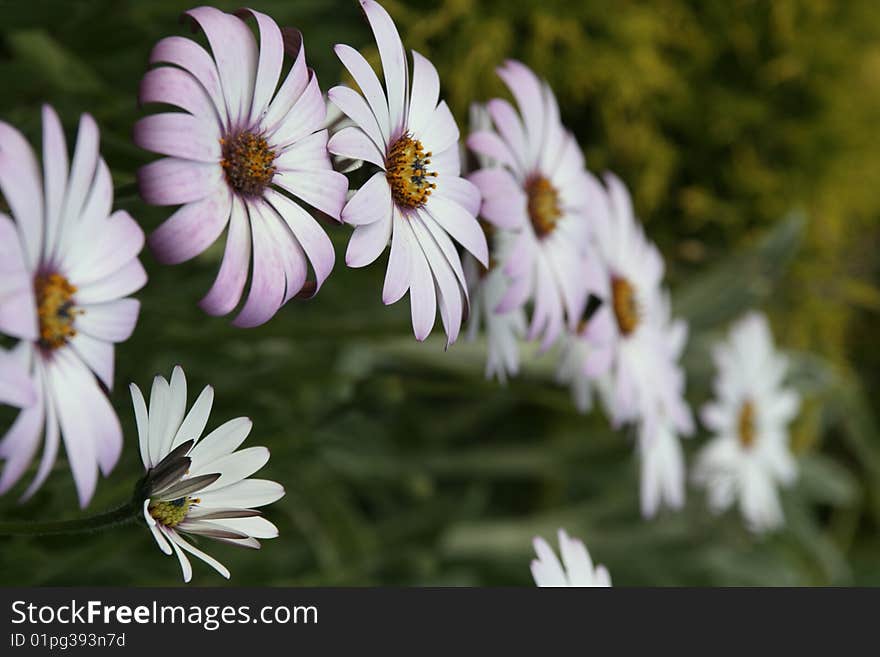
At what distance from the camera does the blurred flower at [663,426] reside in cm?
50

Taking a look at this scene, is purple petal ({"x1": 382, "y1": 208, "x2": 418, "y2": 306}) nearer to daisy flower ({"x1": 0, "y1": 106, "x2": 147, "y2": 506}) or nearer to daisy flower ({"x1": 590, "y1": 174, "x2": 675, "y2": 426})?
daisy flower ({"x1": 0, "y1": 106, "x2": 147, "y2": 506})

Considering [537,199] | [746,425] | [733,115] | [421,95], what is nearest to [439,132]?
[421,95]

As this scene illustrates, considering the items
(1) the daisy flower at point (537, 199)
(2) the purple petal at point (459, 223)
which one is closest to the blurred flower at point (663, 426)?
(1) the daisy flower at point (537, 199)

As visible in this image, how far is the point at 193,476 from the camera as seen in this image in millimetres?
243

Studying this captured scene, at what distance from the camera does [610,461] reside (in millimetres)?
789

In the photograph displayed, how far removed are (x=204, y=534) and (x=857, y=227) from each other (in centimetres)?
104

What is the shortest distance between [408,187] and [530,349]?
32 centimetres

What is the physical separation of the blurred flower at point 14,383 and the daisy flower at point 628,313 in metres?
0.30

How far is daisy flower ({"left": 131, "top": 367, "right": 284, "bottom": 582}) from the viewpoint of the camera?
24 cm

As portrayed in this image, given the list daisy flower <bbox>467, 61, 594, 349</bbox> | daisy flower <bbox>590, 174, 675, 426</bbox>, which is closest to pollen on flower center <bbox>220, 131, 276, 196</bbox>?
daisy flower <bbox>467, 61, 594, 349</bbox>

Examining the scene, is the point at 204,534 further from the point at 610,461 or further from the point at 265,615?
the point at 610,461

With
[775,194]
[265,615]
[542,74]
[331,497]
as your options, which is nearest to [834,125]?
[775,194]

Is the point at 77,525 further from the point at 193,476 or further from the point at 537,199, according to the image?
the point at 537,199

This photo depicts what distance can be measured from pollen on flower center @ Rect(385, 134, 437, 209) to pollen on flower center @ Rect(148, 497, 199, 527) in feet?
0.35
